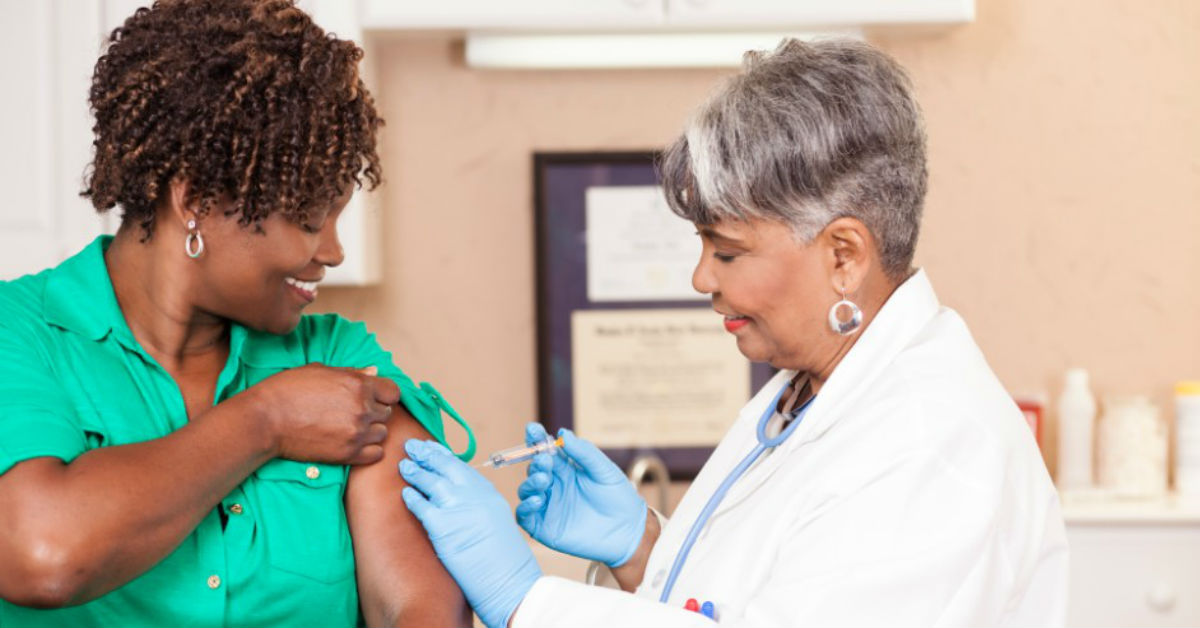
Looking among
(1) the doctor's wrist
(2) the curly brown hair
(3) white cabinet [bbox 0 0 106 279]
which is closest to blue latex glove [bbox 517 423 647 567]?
(1) the doctor's wrist

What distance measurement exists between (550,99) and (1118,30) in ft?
3.85

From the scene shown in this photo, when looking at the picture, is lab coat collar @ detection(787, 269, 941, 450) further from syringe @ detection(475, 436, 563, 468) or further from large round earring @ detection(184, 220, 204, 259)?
large round earring @ detection(184, 220, 204, 259)

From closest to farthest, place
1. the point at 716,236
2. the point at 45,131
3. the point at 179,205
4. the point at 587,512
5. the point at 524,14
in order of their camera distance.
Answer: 1. the point at 179,205
2. the point at 716,236
3. the point at 587,512
4. the point at 45,131
5. the point at 524,14

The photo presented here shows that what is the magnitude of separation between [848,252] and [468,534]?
49cm

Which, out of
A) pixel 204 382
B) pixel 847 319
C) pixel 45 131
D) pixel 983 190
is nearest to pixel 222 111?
pixel 204 382

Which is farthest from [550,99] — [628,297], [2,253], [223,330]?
[223,330]

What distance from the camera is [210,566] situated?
1188 mm

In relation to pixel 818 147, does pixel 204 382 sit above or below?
below

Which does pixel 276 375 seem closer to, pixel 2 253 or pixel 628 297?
pixel 2 253

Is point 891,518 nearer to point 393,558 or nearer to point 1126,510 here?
point 393,558

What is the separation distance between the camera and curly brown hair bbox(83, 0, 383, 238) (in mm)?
1141

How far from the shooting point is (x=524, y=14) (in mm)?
2234

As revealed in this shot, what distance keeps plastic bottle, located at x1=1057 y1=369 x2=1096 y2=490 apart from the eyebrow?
142 centimetres

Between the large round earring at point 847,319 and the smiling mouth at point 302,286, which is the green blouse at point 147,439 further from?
the large round earring at point 847,319
